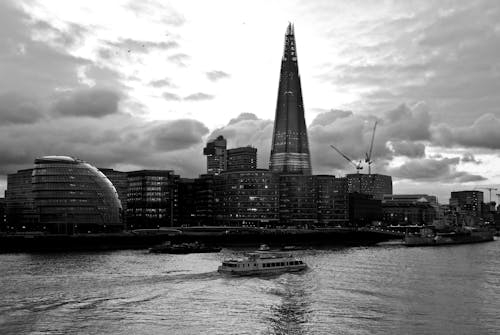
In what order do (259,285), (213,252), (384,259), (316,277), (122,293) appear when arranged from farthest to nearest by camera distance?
(213,252), (384,259), (316,277), (259,285), (122,293)

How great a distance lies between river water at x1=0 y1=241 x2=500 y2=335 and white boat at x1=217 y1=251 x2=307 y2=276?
3120mm

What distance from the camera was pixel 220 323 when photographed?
6656cm

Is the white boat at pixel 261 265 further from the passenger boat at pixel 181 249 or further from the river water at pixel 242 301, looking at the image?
the passenger boat at pixel 181 249

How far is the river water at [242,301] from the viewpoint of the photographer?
2557 inches

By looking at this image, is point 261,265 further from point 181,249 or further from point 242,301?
point 181,249

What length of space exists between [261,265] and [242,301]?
107 ft

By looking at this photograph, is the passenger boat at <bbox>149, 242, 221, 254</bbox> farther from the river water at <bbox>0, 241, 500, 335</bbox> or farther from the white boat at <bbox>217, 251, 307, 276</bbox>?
the white boat at <bbox>217, 251, 307, 276</bbox>

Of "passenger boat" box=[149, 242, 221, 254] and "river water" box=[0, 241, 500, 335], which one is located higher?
"passenger boat" box=[149, 242, 221, 254]

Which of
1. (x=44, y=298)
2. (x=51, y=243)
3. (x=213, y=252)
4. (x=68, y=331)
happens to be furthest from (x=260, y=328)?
(x=51, y=243)

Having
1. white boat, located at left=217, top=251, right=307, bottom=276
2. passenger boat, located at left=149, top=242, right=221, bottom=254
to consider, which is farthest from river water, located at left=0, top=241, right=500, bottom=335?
passenger boat, located at left=149, top=242, right=221, bottom=254

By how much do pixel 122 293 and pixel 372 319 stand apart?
116 feet

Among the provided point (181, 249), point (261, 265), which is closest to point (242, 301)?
point (261, 265)

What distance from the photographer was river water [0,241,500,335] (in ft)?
213

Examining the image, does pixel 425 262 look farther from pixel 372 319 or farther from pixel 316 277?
pixel 372 319
